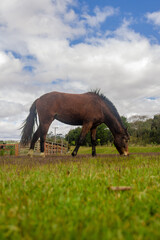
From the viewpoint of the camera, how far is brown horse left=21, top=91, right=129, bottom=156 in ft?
24.2

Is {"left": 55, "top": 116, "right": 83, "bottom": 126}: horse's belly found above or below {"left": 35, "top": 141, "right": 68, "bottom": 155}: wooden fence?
above

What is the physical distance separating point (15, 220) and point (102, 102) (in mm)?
7002

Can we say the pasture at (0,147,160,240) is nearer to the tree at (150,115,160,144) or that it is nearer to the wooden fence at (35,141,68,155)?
the wooden fence at (35,141,68,155)

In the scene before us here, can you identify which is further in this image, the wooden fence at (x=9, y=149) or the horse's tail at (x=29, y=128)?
the wooden fence at (x=9, y=149)

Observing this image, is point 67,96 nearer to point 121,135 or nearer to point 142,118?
point 121,135

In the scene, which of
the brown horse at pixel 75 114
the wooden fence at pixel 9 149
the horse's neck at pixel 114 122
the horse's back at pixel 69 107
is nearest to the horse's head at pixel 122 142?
the brown horse at pixel 75 114

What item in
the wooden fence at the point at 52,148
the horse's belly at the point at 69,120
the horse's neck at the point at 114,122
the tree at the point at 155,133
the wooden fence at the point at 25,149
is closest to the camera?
the horse's belly at the point at 69,120

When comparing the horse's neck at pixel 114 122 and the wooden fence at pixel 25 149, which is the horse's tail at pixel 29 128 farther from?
the wooden fence at pixel 25 149

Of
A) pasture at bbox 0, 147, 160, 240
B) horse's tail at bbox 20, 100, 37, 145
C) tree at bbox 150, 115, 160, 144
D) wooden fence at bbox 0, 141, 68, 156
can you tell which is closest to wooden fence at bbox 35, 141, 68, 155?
wooden fence at bbox 0, 141, 68, 156

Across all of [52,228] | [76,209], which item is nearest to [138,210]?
[76,209]

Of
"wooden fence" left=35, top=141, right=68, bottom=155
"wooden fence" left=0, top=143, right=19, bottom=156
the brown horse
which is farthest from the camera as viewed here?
"wooden fence" left=35, top=141, right=68, bottom=155

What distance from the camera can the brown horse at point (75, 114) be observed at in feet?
24.2

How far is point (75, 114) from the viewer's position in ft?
24.7

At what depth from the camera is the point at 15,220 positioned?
1.37 m
